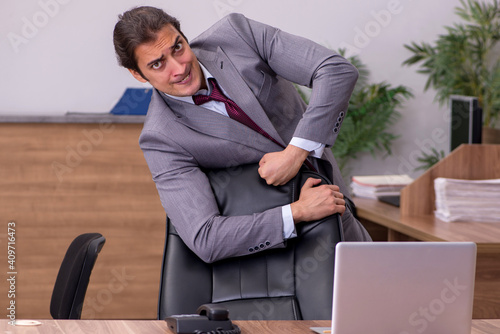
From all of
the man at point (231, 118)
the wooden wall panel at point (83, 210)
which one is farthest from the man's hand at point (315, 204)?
the wooden wall panel at point (83, 210)

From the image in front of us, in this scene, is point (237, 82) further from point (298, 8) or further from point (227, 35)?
point (298, 8)

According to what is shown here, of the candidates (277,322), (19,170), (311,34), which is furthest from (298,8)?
(277,322)

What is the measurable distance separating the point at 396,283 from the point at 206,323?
0.41m

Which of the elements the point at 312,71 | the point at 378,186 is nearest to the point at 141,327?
the point at 312,71

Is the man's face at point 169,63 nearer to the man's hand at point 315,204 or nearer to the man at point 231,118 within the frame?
the man at point 231,118

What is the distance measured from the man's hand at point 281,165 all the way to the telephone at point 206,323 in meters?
0.51

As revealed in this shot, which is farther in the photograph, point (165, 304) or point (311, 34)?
point (311, 34)

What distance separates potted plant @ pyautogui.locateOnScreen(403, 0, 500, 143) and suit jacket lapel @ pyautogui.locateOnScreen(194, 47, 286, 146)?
8.82 feet

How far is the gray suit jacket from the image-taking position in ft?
5.84

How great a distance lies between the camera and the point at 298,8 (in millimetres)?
4477

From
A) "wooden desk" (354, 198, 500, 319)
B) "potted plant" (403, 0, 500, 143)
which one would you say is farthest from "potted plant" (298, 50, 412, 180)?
"wooden desk" (354, 198, 500, 319)

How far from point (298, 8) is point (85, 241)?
3029mm

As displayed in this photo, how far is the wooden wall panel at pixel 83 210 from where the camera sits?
3533mm

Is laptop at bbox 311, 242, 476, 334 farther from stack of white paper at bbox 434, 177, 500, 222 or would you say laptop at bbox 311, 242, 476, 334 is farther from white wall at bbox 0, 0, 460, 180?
white wall at bbox 0, 0, 460, 180
